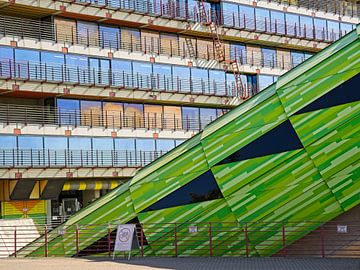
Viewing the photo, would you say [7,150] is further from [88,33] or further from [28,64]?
[88,33]

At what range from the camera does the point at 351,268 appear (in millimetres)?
21016

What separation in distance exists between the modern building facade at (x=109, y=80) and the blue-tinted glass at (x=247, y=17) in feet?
0.24

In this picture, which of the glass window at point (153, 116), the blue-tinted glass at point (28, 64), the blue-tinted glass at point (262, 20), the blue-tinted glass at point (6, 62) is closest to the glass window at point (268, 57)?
the blue-tinted glass at point (262, 20)

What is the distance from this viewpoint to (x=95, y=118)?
50.5 meters

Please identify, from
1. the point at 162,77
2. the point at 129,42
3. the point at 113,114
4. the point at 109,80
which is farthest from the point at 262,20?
the point at 113,114

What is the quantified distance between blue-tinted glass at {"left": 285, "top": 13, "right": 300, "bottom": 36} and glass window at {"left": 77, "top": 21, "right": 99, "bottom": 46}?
16924 mm

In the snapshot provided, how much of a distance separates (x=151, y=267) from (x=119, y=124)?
28962 mm

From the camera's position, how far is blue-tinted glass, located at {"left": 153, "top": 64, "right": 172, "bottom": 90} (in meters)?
53.2

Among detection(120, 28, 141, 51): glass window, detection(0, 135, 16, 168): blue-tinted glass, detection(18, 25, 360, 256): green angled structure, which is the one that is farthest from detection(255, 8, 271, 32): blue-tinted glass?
detection(18, 25, 360, 256): green angled structure

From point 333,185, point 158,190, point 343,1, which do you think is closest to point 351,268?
point 333,185

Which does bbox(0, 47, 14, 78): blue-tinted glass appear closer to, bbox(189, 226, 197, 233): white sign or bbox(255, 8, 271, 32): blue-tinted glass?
bbox(255, 8, 271, 32): blue-tinted glass

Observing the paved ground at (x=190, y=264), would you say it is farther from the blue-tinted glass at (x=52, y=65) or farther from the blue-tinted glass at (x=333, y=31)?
the blue-tinted glass at (x=333, y=31)

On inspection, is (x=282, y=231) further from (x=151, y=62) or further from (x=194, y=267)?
(x=151, y=62)

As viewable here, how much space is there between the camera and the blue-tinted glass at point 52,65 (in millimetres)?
47438
